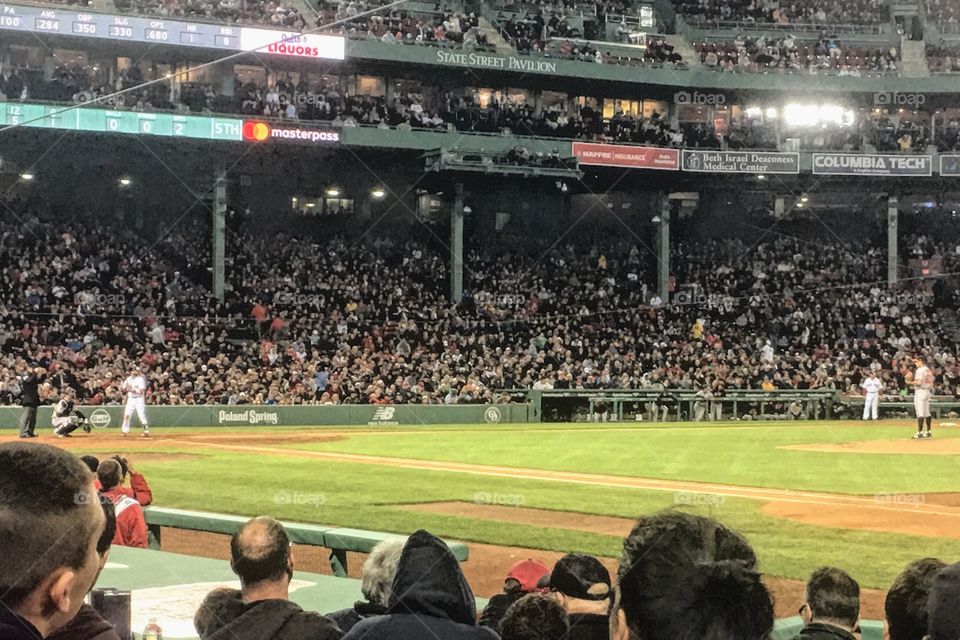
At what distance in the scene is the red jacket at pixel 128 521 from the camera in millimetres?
9023

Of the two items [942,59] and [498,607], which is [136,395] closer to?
[498,607]

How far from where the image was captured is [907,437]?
26078 mm

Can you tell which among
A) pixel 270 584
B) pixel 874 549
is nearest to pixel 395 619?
pixel 270 584

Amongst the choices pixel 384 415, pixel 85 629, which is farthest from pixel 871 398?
pixel 85 629

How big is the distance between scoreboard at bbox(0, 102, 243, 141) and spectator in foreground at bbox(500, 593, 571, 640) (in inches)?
1254

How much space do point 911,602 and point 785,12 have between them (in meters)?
51.2

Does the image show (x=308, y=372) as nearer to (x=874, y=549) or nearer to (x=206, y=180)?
(x=206, y=180)

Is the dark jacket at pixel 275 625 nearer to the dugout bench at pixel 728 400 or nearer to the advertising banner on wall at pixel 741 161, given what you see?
the dugout bench at pixel 728 400

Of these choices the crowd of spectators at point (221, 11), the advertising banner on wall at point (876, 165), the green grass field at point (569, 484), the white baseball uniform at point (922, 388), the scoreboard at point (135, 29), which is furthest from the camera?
the advertising banner on wall at point (876, 165)

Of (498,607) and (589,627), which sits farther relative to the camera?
(498,607)

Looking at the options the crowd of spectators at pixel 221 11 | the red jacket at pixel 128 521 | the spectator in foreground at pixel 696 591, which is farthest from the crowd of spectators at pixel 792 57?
the spectator in foreground at pixel 696 591

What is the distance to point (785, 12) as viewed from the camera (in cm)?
5128

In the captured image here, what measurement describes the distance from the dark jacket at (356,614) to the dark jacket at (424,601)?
645mm

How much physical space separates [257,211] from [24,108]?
10.3 meters
